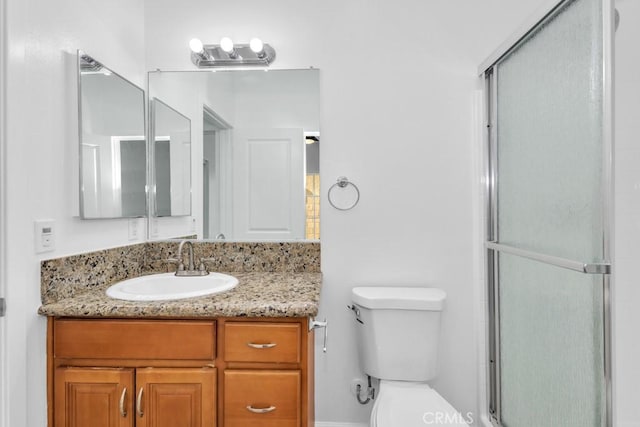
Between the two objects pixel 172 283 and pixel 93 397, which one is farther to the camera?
pixel 172 283

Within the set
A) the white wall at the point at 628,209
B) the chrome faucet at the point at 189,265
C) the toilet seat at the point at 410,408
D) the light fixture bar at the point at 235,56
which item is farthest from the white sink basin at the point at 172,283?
the white wall at the point at 628,209

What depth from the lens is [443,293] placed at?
1.72m

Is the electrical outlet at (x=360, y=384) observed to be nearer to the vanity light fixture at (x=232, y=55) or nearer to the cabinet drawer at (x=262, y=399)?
the cabinet drawer at (x=262, y=399)

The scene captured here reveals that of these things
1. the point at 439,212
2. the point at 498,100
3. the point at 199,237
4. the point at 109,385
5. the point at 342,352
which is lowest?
the point at 342,352

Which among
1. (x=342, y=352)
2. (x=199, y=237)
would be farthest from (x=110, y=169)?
(x=342, y=352)

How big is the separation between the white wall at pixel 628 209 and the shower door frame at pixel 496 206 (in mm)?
380

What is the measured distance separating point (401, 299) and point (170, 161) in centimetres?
137

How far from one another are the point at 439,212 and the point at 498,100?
0.58 meters

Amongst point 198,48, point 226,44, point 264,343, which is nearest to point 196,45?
point 198,48

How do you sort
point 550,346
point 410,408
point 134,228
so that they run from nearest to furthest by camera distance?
point 550,346 < point 410,408 < point 134,228

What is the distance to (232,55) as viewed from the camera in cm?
187

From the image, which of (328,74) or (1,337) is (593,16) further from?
(1,337)

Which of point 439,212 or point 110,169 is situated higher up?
point 110,169

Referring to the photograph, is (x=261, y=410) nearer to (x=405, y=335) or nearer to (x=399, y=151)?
(x=405, y=335)
